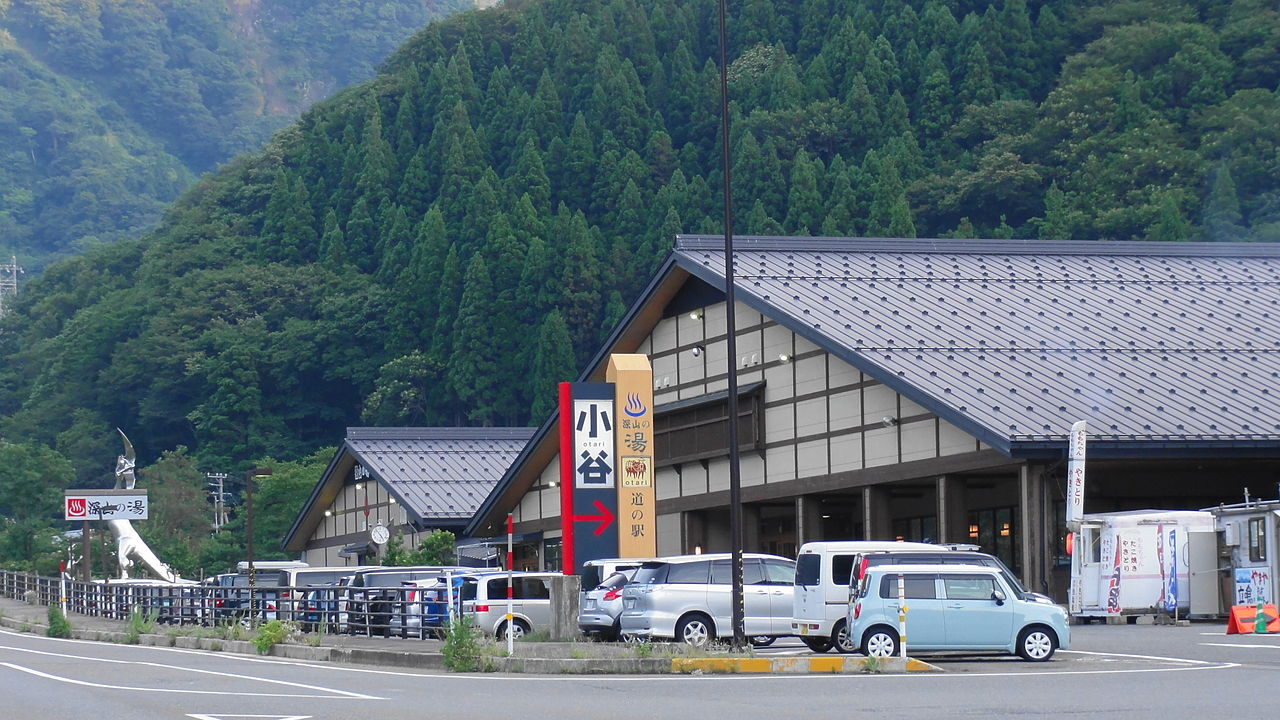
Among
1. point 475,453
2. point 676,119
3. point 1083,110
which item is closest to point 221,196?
point 676,119

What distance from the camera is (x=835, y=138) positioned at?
94250 millimetres

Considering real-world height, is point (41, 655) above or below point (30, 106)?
below

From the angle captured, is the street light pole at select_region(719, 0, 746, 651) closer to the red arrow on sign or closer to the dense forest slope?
the red arrow on sign

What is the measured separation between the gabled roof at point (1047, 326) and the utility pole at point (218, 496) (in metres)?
63.6

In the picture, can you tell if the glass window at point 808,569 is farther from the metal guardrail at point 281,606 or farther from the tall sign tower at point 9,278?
the tall sign tower at point 9,278

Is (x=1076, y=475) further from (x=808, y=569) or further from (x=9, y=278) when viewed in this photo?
(x=9, y=278)

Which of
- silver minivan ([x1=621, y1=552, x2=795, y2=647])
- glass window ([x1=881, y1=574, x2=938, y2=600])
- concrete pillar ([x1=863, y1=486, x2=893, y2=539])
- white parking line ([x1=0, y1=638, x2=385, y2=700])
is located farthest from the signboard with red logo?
glass window ([x1=881, y1=574, x2=938, y2=600])

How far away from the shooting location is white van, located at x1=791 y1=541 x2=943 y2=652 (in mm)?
21594

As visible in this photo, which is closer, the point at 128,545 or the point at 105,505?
the point at 105,505

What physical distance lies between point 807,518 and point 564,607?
39.7 feet

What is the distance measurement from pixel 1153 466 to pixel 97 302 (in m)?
103

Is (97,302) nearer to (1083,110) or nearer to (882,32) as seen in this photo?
(882,32)

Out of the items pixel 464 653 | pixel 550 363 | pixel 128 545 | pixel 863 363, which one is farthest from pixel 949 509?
pixel 550 363

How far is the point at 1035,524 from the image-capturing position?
29328 mm
